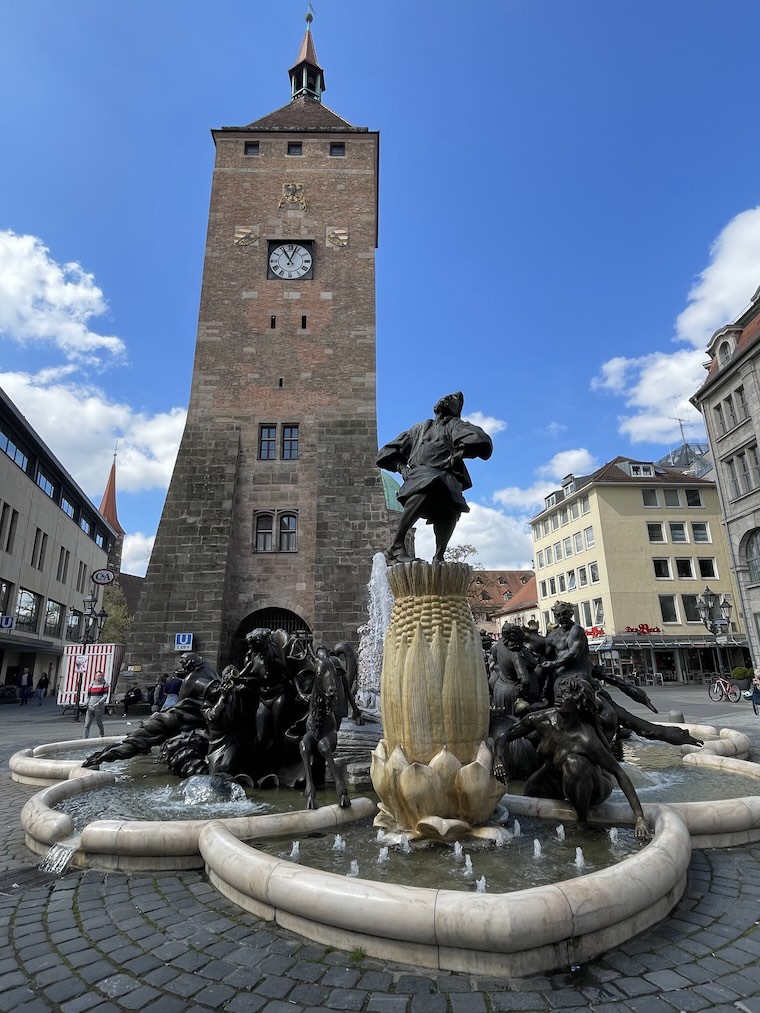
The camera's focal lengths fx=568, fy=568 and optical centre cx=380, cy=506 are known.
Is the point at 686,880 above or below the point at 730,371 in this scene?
below

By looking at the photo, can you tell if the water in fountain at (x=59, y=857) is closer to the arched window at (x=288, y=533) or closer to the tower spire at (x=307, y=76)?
the arched window at (x=288, y=533)

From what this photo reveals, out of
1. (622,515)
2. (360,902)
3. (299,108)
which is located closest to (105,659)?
(360,902)

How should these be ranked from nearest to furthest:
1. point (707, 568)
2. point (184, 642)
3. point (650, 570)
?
point (184, 642) < point (650, 570) < point (707, 568)

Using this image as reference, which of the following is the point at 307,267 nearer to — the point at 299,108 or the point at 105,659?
the point at 299,108

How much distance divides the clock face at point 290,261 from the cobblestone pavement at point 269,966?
2549cm

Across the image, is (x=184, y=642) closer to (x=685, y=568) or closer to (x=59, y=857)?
(x=59, y=857)

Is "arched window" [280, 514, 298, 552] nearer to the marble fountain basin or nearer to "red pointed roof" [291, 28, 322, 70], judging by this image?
the marble fountain basin

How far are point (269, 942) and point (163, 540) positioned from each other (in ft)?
65.0

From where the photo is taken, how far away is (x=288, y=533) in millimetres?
22484

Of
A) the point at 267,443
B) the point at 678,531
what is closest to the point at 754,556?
the point at 678,531

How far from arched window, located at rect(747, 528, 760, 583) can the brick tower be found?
18.9 meters

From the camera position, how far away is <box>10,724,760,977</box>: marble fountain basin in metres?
2.60

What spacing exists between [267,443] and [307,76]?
27860mm

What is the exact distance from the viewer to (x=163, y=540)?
838 inches
